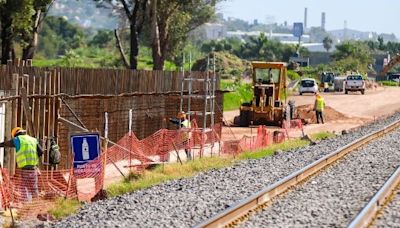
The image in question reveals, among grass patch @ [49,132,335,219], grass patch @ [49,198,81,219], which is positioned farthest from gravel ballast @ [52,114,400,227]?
grass patch @ [49,132,335,219]

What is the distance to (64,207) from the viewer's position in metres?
17.6

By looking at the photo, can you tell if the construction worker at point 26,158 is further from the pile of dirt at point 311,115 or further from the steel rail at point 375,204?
the pile of dirt at point 311,115

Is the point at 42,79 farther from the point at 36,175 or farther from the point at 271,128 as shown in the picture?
the point at 271,128

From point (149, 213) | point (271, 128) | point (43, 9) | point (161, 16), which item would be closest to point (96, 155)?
point (149, 213)

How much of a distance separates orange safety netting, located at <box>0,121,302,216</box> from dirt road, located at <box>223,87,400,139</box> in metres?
9.35

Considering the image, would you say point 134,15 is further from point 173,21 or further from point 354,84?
point 354,84

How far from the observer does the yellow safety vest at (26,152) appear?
18.4 m

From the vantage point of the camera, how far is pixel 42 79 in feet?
78.1

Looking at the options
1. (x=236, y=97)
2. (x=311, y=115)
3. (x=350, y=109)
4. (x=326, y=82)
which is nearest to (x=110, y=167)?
(x=311, y=115)

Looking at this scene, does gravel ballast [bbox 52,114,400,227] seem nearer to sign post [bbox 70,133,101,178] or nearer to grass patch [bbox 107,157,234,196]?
grass patch [bbox 107,157,234,196]

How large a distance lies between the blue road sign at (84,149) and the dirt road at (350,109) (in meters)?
18.9

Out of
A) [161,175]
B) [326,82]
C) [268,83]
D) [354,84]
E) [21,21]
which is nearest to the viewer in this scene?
[161,175]

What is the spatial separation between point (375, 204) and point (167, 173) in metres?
7.64

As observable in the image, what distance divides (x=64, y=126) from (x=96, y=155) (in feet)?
15.2
